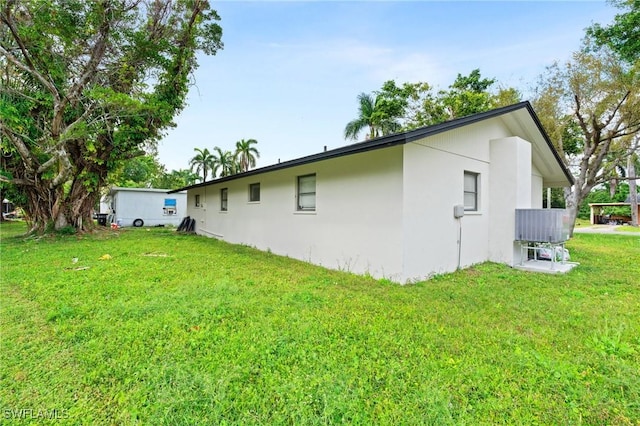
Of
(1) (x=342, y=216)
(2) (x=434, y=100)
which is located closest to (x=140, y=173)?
(2) (x=434, y=100)

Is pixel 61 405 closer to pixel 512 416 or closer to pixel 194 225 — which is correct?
pixel 512 416

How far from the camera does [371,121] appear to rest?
20.2 metres

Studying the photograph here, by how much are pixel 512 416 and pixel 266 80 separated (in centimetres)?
1226

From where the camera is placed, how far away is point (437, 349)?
8.87 ft

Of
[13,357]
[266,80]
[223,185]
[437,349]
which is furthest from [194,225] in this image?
[437,349]

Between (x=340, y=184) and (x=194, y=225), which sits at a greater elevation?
(x=340, y=184)

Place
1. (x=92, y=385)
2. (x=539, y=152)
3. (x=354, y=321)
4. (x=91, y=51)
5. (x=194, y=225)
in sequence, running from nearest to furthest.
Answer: (x=92, y=385)
(x=354, y=321)
(x=539, y=152)
(x=91, y=51)
(x=194, y=225)

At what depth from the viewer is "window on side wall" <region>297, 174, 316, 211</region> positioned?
23.5ft

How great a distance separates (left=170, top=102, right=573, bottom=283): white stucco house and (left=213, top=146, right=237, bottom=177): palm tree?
988 inches

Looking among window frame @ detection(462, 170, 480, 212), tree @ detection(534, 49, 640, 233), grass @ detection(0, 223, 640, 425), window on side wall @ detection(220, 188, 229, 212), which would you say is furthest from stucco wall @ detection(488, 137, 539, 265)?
window on side wall @ detection(220, 188, 229, 212)

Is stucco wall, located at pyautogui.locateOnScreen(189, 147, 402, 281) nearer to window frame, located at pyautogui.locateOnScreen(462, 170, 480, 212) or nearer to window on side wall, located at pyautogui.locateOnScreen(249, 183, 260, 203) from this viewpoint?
window on side wall, located at pyautogui.locateOnScreen(249, 183, 260, 203)

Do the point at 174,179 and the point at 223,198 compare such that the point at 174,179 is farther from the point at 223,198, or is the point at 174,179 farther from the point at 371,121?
the point at 223,198

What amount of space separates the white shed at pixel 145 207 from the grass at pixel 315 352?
47.6ft

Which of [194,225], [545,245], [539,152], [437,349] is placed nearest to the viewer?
[437,349]
